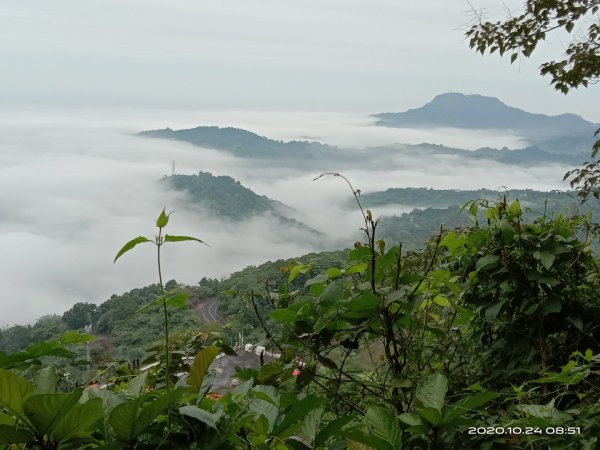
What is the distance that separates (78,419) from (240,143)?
288 ft

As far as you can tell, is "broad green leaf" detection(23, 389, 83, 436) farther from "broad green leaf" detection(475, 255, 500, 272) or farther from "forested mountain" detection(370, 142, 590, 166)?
"forested mountain" detection(370, 142, 590, 166)

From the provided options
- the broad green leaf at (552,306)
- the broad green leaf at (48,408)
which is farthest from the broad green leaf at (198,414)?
the broad green leaf at (552,306)

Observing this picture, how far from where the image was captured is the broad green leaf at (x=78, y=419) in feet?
2.10

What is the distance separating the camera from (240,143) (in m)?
86.9

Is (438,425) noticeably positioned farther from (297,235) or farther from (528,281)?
(297,235)

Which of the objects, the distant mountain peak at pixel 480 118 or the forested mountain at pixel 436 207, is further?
the distant mountain peak at pixel 480 118

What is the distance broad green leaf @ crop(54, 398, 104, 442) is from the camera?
2.10 feet

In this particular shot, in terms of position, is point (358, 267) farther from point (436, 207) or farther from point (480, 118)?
point (480, 118)

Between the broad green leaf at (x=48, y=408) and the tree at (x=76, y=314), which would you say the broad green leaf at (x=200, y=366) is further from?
the tree at (x=76, y=314)

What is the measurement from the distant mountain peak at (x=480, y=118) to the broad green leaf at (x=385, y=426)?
6724 cm

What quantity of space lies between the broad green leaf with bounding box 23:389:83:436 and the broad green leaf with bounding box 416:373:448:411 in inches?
21.8

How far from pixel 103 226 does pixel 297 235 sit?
245 feet

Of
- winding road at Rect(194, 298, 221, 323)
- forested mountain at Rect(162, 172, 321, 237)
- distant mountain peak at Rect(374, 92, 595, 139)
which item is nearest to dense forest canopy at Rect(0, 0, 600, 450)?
winding road at Rect(194, 298, 221, 323)

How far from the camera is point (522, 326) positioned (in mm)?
2027
